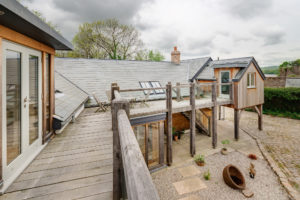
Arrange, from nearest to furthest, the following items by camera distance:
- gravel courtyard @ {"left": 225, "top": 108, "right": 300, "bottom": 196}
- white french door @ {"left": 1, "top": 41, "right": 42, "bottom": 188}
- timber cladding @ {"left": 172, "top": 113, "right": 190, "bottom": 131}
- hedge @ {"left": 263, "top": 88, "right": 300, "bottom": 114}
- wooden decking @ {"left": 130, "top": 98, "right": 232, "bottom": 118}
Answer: white french door @ {"left": 1, "top": 41, "right": 42, "bottom": 188}, wooden decking @ {"left": 130, "top": 98, "right": 232, "bottom": 118}, gravel courtyard @ {"left": 225, "top": 108, "right": 300, "bottom": 196}, timber cladding @ {"left": 172, "top": 113, "right": 190, "bottom": 131}, hedge @ {"left": 263, "top": 88, "right": 300, "bottom": 114}

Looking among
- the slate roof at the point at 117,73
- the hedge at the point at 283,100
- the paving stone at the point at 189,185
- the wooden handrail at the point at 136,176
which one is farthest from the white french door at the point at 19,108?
the hedge at the point at 283,100

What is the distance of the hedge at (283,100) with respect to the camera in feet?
47.6

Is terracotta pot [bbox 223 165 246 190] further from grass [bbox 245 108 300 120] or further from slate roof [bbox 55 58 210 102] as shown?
grass [bbox 245 108 300 120]

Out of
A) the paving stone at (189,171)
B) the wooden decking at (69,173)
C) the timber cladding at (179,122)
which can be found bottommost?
the paving stone at (189,171)

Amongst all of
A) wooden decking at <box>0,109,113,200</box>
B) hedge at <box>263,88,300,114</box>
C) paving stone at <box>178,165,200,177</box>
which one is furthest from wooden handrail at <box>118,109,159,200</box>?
hedge at <box>263,88,300,114</box>

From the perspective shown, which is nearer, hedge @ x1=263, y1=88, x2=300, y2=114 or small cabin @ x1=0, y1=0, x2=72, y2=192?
small cabin @ x1=0, y1=0, x2=72, y2=192

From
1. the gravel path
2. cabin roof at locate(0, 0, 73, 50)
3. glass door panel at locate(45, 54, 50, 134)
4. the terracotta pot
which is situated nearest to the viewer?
cabin roof at locate(0, 0, 73, 50)

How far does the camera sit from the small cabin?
74.4 inches

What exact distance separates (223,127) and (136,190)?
1312 centimetres

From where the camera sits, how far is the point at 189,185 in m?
5.58

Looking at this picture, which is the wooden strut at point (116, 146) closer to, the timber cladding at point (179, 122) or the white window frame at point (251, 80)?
the timber cladding at point (179, 122)

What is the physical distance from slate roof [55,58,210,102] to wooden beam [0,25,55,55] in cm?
547

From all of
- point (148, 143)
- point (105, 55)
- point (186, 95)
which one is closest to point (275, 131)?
point (186, 95)

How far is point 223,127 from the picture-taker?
1206 cm
